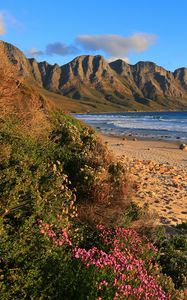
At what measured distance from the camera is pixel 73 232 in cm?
555

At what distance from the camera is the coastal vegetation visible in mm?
4145

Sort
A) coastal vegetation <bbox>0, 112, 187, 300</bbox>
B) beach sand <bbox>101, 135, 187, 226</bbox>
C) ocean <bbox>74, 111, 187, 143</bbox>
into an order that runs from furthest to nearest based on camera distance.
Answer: ocean <bbox>74, 111, 187, 143</bbox>, beach sand <bbox>101, 135, 187, 226</bbox>, coastal vegetation <bbox>0, 112, 187, 300</bbox>

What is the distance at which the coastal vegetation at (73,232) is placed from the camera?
4145mm

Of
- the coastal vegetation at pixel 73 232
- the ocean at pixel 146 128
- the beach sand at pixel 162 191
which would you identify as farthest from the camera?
the ocean at pixel 146 128

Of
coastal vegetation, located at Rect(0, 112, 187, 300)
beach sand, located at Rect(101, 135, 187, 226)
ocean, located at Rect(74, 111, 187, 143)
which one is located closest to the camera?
coastal vegetation, located at Rect(0, 112, 187, 300)

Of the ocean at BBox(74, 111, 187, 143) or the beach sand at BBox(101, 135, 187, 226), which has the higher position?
the beach sand at BBox(101, 135, 187, 226)

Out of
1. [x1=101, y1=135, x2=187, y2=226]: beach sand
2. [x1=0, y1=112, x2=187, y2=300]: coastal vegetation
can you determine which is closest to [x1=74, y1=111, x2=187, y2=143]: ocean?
[x1=101, y1=135, x2=187, y2=226]: beach sand

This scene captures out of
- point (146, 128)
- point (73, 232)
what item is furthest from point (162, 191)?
point (146, 128)

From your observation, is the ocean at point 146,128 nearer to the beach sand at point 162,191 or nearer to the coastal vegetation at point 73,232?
the beach sand at point 162,191

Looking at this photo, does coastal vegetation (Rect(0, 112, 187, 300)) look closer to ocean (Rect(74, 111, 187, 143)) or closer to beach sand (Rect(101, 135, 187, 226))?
beach sand (Rect(101, 135, 187, 226))

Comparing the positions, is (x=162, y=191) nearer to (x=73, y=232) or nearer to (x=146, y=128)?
(x=73, y=232)

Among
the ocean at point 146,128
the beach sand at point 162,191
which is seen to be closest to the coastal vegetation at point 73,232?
the beach sand at point 162,191

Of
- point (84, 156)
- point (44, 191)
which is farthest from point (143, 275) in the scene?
point (84, 156)

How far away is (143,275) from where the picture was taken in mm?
4602
